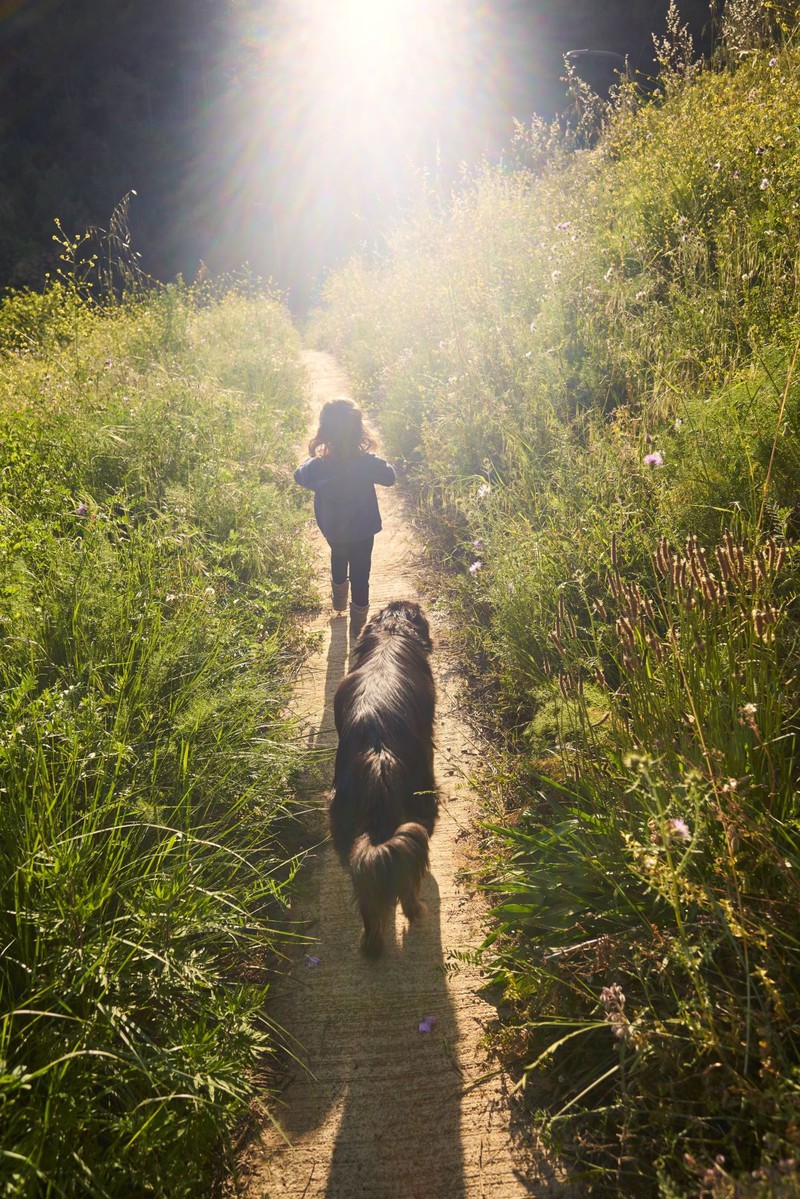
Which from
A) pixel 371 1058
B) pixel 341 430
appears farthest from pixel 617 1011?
pixel 341 430

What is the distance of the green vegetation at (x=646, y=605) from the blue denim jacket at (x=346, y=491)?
0.61m

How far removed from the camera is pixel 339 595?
4980 millimetres

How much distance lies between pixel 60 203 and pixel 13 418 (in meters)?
24.3

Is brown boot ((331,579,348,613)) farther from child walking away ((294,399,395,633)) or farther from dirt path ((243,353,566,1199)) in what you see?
dirt path ((243,353,566,1199))

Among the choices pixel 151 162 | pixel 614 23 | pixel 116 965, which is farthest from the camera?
pixel 151 162

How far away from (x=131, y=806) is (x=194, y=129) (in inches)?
1356

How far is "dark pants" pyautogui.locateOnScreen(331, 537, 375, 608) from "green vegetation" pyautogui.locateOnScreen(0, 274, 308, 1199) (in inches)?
16.3

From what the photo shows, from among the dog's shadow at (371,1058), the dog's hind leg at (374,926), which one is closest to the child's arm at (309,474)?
the dog's shadow at (371,1058)

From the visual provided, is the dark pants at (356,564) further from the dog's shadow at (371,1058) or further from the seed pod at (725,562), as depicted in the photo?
the seed pod at (725,562)

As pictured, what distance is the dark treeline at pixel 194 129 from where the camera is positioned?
2223 centimetres

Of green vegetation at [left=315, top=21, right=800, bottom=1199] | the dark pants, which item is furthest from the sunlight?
the dark pants

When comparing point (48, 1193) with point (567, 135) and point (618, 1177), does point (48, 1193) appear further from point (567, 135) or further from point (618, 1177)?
point (567, 135)

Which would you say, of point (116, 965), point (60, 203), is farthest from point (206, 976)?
point (60, 203)

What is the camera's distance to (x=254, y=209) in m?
29.3
